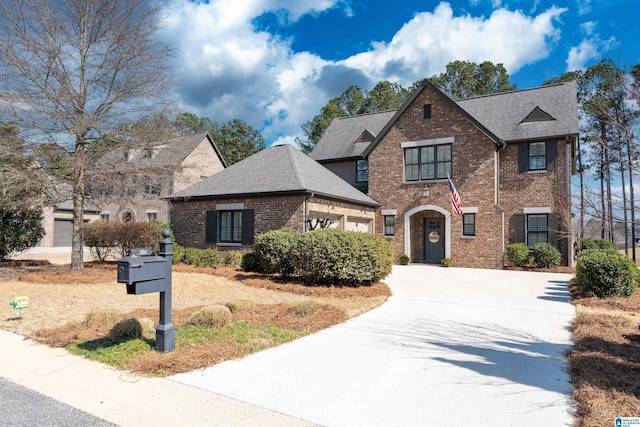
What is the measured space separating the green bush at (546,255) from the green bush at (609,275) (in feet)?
24.1

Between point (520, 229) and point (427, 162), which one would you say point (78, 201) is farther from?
point (520, 229)

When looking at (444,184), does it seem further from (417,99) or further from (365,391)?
(365,391)

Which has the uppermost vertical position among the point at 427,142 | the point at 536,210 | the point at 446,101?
the point at 446,101

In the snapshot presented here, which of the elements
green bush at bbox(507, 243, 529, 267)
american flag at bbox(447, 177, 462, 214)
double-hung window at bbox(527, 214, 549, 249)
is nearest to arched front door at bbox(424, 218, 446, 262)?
american flag at bbox(447, 177, 462, 214)

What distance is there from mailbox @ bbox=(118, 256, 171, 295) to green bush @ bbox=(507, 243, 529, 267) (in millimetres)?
16690

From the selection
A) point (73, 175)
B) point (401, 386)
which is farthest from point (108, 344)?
point (73, 175)

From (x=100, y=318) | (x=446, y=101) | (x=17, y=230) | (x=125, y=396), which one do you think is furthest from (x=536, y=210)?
(x=17, y=230)

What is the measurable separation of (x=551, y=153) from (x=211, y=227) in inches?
627

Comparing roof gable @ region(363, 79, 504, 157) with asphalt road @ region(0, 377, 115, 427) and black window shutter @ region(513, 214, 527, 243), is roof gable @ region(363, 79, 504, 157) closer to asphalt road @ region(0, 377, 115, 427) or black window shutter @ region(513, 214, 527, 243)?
black window shutter @ region(513, 214, 527, 243)

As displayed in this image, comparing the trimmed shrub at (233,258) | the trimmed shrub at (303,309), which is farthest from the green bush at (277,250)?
the trimmed shrub at (303,309)

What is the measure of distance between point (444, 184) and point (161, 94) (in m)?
13.4

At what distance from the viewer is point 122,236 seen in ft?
54.0

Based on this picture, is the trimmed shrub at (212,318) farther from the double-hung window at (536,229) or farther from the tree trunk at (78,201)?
the double-hung window at (536,229)

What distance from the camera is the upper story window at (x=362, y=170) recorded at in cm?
2398
